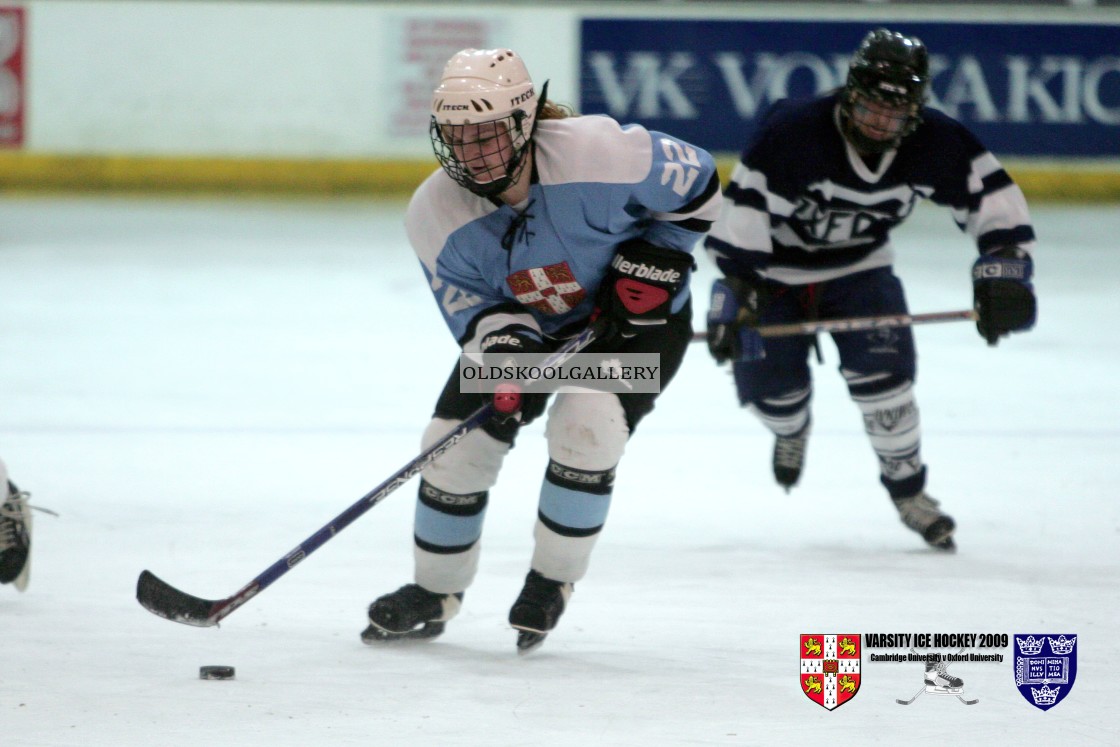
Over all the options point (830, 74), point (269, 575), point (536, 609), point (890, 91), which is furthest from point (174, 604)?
point (830, 74)

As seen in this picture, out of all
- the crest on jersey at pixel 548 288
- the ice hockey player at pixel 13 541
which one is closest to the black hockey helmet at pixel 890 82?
the crest on jersey at pixel 548 288

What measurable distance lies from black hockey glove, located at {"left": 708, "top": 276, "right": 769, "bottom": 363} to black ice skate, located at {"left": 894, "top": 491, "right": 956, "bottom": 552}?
0.46 m

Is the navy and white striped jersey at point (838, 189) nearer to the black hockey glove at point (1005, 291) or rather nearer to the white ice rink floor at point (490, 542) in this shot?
the black hockey glove at point (1005, 291)

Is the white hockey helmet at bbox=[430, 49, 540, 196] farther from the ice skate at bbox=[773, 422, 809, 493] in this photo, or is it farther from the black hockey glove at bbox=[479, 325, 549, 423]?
the ice skate at bbox=[773, 422, 809, 493]

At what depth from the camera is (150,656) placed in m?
2.53

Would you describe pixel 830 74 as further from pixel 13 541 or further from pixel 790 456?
pixel 13 541

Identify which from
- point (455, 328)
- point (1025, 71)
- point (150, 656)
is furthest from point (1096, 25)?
point (150, 656)

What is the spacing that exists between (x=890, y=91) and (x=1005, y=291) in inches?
19.1

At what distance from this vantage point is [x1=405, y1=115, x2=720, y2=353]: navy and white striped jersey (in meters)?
2.58

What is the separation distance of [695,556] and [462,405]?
78 centimetres

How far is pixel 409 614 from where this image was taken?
8.51 ft

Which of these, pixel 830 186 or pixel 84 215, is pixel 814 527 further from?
pixel 84 215

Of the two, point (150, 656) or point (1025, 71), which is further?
point (1025, 71)

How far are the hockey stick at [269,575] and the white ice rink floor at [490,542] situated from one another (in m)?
0.07
